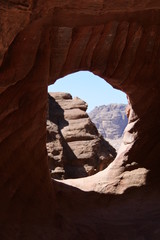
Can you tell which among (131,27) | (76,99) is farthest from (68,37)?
(76,99)

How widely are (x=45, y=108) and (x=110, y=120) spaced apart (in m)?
62.7

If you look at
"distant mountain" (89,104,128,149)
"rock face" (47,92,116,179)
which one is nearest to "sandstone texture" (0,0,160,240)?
Result: "rock face" (47,92,116,179)

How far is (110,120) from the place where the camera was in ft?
220

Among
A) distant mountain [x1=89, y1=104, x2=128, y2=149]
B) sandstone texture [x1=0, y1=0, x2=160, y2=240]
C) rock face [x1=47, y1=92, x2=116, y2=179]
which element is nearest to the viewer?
sandstone texture [x1=0, y1=0, x2=160, y2=240]

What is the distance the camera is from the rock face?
37.4 ft

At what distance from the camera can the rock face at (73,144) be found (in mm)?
11405

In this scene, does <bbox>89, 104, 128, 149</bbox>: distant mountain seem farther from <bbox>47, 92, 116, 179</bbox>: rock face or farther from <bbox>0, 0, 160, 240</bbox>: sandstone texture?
<bbox>0, 0, 160, 240</bbox>: sandstone texture

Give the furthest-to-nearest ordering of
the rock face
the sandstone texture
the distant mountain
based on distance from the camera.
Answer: the distant mountain < the rock face < the sandstone texture

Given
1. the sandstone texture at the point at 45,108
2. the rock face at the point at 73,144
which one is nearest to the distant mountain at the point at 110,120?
the rock face at the point at 73,144

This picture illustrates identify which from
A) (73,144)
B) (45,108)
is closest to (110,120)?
(73,144)

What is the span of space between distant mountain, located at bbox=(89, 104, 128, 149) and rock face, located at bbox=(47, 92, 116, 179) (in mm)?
45783

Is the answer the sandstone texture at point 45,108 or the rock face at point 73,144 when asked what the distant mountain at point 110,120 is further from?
the sandstone texture at point 45,108

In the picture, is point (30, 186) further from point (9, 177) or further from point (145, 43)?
point (145, 43)

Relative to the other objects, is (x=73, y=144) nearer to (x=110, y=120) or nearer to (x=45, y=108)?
(x=45, y=108)
